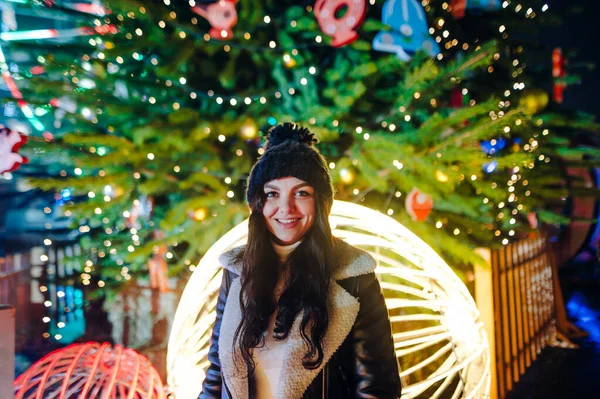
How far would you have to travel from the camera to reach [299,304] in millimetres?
1611

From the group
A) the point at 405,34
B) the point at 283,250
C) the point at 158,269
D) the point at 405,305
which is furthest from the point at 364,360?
the point at 158,269

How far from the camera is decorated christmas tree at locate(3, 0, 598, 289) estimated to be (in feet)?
10.1

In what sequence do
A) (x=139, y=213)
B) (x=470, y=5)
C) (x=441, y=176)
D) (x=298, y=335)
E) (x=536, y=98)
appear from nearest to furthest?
1. (x=298, y=335)
2. (x=441, y=176)
3. (x=470, y=5)
4. (x=139, y=213)
5. (x=536, y=98)

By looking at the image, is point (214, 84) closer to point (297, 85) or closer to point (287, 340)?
point (297, 85)

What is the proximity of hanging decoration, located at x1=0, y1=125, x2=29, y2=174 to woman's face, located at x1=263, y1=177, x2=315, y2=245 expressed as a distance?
7.20 feet

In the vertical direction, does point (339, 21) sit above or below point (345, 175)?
above

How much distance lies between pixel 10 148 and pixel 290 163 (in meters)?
2.32

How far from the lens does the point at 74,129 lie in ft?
12.7

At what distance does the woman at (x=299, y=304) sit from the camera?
1599mm

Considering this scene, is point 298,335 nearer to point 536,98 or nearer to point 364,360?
point 364,360

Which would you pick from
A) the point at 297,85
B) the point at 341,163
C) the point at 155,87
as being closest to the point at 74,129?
the point at 155,87

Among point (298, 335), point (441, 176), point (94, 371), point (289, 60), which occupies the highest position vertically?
point (289, 60)

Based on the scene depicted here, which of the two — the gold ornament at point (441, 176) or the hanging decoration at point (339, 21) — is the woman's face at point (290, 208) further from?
the hanging decoration at point (339, 21)

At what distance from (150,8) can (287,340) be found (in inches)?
101
